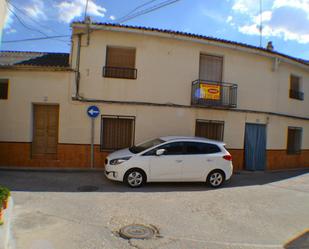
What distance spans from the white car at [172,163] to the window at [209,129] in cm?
266

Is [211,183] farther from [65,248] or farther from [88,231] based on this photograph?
[65,248]

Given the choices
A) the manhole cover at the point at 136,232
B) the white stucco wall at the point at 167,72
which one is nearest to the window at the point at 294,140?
the white stucco wall at the point at 167,72

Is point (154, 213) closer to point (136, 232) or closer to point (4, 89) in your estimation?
point (136, 232)

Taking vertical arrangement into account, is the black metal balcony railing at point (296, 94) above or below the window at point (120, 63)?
below

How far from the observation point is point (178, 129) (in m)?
10.5

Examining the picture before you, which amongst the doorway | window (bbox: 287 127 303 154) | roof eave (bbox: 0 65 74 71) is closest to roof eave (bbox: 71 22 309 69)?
roof eave (bbox: 0 65 74 71)

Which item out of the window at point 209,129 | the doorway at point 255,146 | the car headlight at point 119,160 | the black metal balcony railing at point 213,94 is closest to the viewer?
the car headlight at point 119,160

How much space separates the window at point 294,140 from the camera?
45.1ft

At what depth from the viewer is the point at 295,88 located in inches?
538

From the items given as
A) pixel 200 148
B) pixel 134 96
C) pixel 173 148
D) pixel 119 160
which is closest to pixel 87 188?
pixel 119 160

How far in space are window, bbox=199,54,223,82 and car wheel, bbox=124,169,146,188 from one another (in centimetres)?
541

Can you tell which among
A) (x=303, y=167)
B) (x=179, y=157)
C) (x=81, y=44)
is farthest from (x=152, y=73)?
(x=303, y=167)

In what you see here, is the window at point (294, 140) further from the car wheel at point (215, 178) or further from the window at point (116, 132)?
the window at point (116, 132)

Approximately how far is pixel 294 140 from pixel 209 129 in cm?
583
